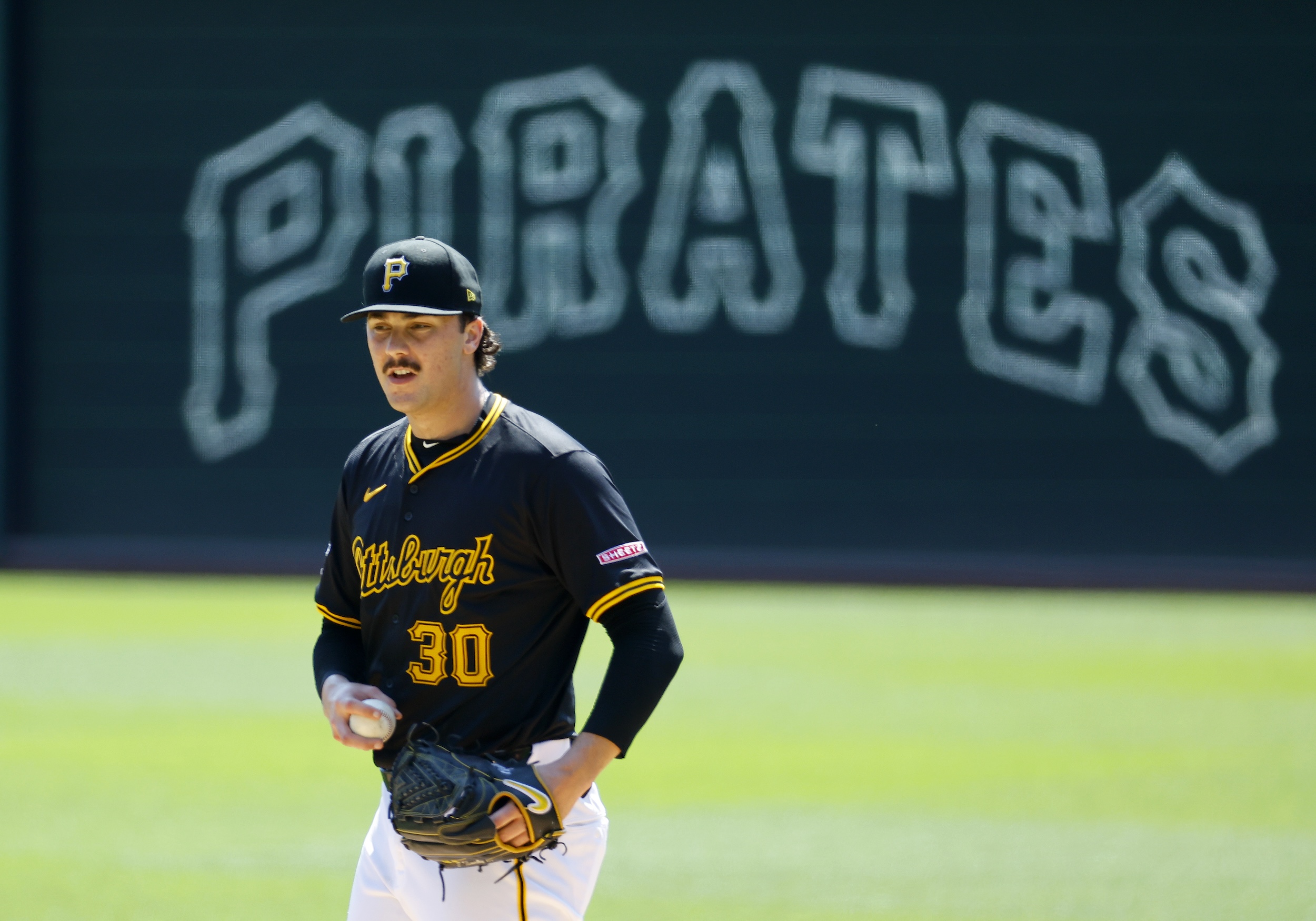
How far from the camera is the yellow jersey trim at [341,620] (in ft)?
12.8

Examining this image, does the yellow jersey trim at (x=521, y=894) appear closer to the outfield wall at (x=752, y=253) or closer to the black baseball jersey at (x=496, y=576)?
the black baseball jersey at (x=496, y=576)

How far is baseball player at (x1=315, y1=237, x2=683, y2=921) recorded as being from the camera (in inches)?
136

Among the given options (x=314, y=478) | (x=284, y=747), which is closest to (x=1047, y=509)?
(x=314, y=478)

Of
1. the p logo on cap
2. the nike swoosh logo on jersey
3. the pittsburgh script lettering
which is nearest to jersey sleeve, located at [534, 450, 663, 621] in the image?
the pittsburgh script lettering

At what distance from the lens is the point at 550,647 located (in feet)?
11.9

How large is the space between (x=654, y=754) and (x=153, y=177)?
9053 mm

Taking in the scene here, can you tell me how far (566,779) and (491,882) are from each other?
0.35 metres

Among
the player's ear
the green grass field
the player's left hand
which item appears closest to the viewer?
the player's left hand

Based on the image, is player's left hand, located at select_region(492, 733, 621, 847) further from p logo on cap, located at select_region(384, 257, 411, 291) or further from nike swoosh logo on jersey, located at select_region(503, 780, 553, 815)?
p logo on cap, located at select_region(384, 257, 411, 291)

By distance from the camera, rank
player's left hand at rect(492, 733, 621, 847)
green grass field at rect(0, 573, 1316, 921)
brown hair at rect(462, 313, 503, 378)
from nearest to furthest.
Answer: player's left hand at rect(492, 733, 621, 847), brown hair at rect(462, 313, 503, 378), green grass field at rect(0, 573, 1316, 921)

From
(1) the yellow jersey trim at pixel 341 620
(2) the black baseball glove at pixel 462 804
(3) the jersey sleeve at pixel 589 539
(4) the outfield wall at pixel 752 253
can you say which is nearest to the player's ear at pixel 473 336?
(3) the jersey sleeve at pixel 589 539

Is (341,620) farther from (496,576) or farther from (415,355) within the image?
(415,355)

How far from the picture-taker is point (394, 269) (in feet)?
11.5

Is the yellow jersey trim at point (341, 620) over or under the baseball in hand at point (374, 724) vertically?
over
